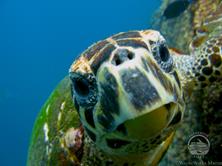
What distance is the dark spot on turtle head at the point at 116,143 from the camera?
1.65 meters

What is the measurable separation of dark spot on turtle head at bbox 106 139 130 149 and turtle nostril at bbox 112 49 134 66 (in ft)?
1.27

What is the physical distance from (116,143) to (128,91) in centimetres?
38

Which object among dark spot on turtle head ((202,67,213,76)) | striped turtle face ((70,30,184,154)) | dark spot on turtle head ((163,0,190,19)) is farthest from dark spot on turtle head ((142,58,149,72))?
dark spot on turtle head ((163,0,190,19))

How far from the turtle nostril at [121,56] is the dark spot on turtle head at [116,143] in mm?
386

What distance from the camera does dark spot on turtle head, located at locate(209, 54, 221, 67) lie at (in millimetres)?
2054

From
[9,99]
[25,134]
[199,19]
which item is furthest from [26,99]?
[199,19]

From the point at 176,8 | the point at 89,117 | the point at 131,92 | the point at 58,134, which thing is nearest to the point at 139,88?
the point at 131,92

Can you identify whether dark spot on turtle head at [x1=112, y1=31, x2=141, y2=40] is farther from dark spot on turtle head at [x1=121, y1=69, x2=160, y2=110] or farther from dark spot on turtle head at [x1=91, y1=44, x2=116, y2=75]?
dark spot on turtle head at [x1=121, y1=69, x2=160, y2=110]

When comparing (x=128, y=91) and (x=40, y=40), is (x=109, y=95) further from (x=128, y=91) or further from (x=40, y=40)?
(x=40, y=40)

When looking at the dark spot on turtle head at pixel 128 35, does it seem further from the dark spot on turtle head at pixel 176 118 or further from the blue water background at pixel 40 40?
the blue water background at pixel 40 40

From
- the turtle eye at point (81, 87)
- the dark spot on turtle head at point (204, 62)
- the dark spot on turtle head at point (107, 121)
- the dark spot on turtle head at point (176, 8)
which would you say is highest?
the dark spot on turtle head at point (176, 8)

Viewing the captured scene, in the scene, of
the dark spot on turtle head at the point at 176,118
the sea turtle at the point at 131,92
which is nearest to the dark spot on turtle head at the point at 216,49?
the sea turtle at the point at 131,92

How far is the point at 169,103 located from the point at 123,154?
1.59ft

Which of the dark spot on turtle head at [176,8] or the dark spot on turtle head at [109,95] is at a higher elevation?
the dark spot on turtle head at [176,8]
